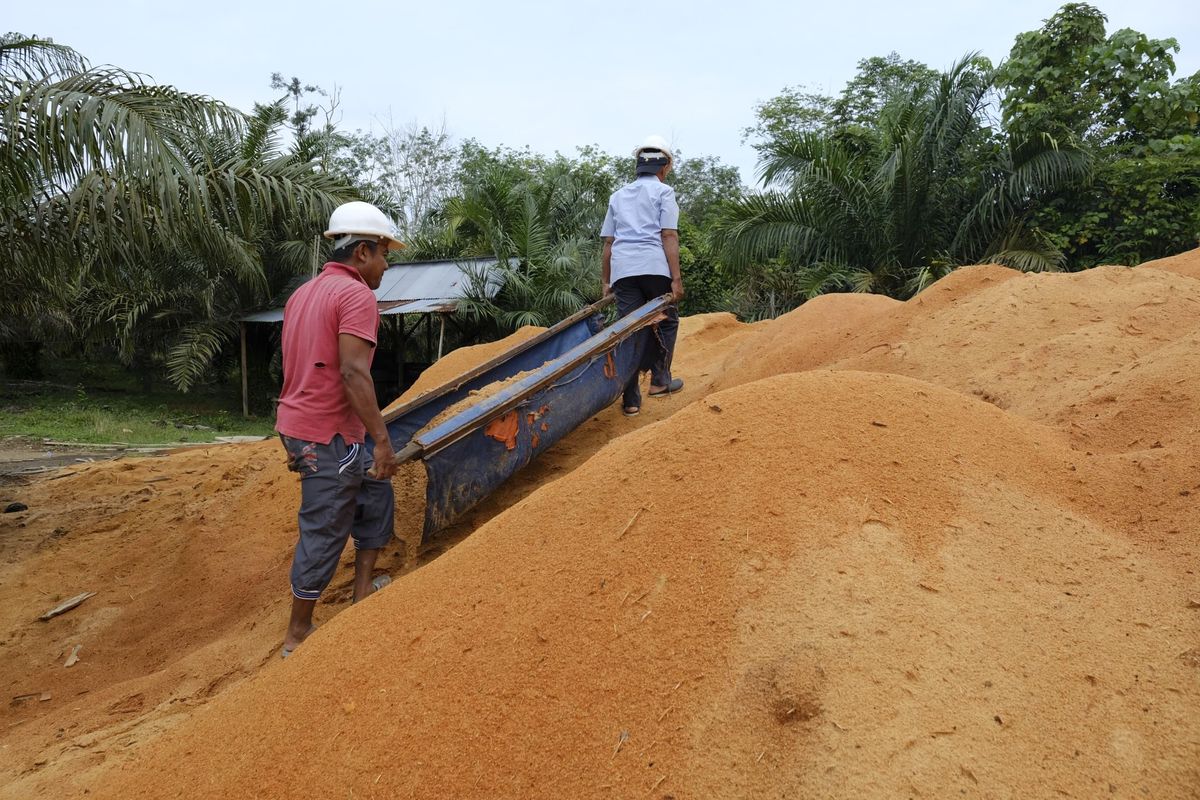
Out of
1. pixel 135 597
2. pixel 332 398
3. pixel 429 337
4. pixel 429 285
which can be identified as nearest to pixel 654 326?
pixel 332 398

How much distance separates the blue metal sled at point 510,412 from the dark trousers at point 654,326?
0.36ft

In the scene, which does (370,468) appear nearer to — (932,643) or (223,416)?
(932,643)

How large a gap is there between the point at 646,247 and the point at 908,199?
6705 millimetres

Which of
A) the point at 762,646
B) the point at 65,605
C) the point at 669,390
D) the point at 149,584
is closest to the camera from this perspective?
the point at 762,646

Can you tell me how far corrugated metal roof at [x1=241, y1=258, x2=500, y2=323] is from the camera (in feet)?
44.6

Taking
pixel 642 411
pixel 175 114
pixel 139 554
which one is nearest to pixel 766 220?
pixel 642 411

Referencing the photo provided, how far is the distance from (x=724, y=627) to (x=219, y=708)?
5.34 ft

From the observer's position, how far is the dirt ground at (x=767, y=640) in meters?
1.86

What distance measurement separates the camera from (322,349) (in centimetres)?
306

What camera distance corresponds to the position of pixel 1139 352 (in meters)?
4.28

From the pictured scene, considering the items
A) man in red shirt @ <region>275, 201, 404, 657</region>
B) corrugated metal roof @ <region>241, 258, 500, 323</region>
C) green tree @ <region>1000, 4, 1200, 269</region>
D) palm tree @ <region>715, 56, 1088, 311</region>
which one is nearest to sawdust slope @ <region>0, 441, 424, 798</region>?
man in red shirt @ <region>275, 201, 404, 657</region>

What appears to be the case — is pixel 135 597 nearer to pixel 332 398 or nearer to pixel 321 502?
pixel 321 502

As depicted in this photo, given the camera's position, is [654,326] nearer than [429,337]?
Yes

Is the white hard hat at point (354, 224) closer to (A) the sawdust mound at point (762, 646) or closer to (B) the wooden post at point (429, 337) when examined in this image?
(A) the sawdust mound at point (762, 646)
